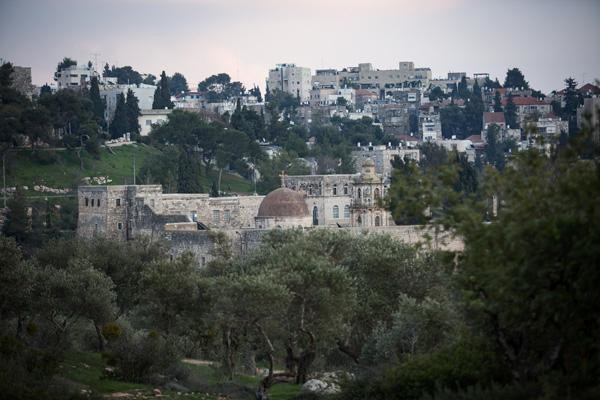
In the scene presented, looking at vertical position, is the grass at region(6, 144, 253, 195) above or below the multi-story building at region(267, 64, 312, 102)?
below

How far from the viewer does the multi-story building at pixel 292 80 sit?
190 metres

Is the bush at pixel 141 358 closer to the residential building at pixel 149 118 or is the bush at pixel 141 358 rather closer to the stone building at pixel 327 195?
the stone building at pixel 327 195

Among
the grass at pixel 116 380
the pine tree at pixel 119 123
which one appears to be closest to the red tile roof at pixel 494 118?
the pine tree at pixel 119 123

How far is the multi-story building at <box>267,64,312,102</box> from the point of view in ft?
623

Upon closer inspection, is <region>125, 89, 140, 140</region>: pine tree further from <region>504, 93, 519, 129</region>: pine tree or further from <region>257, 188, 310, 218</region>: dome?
<region>504, 93, 519, 129</region>: pine tree

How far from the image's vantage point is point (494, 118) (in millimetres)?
156750

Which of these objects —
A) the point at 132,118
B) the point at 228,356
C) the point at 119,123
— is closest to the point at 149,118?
the point at 132,118

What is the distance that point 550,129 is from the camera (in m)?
139

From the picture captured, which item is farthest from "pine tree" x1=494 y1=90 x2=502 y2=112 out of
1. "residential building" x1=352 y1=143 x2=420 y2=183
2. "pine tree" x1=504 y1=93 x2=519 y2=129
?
"residential building" x1=352 y1=143 x2=420 y2=183

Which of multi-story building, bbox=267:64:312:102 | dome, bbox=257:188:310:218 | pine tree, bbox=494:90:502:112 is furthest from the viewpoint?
multi-story building, bbox=267:64:312:102

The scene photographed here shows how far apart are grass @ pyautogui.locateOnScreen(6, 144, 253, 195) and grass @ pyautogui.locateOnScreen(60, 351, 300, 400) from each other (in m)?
44.0

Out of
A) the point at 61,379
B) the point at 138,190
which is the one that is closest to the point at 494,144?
the point at 138,190

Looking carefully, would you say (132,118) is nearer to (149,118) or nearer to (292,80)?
(149,118)

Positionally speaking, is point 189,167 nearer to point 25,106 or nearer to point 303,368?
point 25,106
